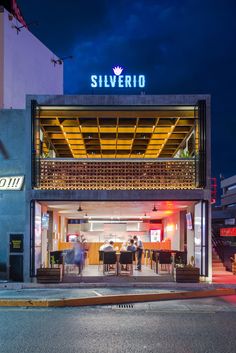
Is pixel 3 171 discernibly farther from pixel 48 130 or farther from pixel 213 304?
pixel 213 304

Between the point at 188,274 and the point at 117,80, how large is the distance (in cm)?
807

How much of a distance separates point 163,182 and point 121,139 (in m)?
5.30

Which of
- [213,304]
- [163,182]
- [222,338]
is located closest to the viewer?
[222,338]

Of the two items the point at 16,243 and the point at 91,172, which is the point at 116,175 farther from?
the point at 16,243

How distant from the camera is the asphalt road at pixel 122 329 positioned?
9203 millimetres

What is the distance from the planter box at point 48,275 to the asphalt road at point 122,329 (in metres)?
5.59

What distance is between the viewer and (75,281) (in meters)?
20.3

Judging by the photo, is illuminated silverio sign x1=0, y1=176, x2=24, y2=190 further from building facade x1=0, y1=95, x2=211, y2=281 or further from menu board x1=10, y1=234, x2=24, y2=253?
menu board x1=10, y1=234, x2=24, y2=253

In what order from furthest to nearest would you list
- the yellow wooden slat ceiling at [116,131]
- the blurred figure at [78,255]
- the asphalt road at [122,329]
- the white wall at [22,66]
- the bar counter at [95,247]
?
the bar counter at [95,247]
the white wall at [22,66]
the blurred figure at [78,255]
the yellow wooden slat ceiling at [116,131]
the asphalt road at [122,329]

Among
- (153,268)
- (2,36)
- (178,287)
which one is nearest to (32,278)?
(178,287)

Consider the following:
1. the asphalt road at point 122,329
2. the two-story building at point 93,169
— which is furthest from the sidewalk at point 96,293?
the two-story building at point 93,169

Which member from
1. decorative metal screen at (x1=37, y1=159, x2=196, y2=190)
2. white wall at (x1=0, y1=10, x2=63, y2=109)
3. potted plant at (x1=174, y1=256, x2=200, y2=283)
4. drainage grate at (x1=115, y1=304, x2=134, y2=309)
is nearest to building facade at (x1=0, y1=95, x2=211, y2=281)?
decorative metal screen at (x1=37, y1=159, x2=196, y2=190)

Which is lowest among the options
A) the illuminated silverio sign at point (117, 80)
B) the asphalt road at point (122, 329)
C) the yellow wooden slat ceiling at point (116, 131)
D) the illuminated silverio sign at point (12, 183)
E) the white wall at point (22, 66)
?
the asphalt road at point (122, 329)

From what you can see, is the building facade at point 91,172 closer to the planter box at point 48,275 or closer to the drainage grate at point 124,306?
the planter box at point 48,275
